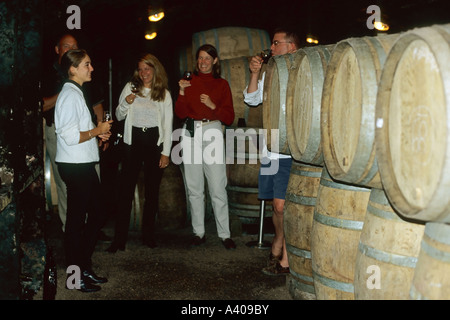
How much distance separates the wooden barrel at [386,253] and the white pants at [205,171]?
2797 millimetres

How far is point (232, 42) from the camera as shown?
674 cm

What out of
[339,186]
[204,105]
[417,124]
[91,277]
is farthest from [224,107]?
[417,124]

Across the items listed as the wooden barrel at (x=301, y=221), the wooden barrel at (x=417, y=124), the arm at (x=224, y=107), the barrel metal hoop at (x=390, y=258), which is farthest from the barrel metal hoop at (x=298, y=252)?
the arm at (x=224, y=107)

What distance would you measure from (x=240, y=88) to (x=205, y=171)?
121 cm

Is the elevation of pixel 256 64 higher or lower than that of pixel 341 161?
higher

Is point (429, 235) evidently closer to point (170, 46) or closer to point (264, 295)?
point (264, 295)

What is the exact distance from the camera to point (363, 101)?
7.48ft

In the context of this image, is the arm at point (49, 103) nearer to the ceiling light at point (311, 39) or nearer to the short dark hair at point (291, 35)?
the short dark hair at point (291, 35)

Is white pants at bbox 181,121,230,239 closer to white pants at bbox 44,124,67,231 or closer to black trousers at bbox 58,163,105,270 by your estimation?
white pants at bbox 44,124,67,231

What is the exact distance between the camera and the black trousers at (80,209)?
3646 millimetres

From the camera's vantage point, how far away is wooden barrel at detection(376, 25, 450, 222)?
1.65 meters

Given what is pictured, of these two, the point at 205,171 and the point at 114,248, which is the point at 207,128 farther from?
the point at 114,248

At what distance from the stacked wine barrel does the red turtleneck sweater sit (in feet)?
5.08

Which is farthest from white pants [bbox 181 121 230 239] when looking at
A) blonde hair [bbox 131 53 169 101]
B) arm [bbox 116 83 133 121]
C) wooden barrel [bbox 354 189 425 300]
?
wooden barrel [bbox 354 189 425 300]
